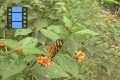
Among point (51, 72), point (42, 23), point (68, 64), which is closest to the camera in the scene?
point (51, 72)

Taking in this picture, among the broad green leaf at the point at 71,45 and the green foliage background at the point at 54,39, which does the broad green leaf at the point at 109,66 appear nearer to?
the green foliage background at the point at 54,39

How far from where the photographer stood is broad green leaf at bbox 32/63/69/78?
1.31 m

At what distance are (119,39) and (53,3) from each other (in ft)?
2.00

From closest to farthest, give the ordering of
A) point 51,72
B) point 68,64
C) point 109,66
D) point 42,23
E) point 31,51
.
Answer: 1. point 31,51
2. point 51,72
3. point 68,64
4. point 42,23
5. point 109,66

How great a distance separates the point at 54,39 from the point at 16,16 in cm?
26

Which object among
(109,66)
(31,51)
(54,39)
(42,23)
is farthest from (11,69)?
(109,66)

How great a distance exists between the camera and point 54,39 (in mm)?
1468

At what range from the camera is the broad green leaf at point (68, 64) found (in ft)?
4.54

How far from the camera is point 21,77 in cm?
150

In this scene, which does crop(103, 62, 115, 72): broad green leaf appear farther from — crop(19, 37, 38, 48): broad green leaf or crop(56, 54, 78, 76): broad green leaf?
crop(19, 37, 38, 48): broad green leaf

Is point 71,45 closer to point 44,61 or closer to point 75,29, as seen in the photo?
point 75,29
